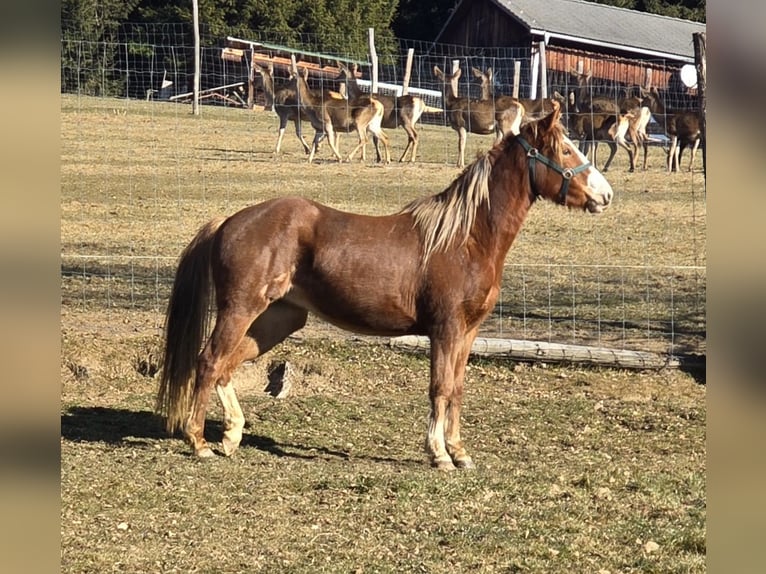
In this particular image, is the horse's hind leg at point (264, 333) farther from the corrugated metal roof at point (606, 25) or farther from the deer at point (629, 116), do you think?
the corrugated metal roof at point (606, 25)

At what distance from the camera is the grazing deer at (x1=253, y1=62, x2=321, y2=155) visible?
2027cm

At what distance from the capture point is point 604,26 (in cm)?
3794

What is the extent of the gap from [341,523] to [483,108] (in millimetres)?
17743

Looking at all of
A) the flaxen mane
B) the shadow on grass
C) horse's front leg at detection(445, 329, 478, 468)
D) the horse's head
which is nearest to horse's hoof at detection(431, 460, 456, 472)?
horse's front leg at detection(445, 329, 478, 468)

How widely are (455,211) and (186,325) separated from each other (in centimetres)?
169

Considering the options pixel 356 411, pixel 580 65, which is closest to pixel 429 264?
pixel 356 411

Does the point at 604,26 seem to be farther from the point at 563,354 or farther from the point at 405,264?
the point at 405,264

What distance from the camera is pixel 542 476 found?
6.06 m

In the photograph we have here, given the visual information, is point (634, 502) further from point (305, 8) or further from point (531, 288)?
point (305, 8)

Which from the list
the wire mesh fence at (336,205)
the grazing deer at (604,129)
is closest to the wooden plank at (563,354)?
the wire mesh fence at (336,205)

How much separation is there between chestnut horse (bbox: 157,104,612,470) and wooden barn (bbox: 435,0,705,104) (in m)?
27.5

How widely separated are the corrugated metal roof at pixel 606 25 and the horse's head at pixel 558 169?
3047 centimetres

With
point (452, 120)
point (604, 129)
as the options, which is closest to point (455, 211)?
point (452, 120)

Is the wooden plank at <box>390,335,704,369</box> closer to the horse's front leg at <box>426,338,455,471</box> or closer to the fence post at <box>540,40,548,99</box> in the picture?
the horse's front leg at <box>426,338,455,471</box>
